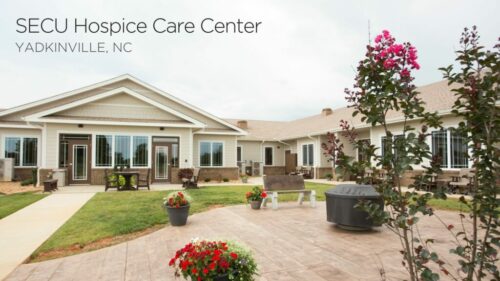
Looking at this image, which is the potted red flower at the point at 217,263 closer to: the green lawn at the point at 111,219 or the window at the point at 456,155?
the green lawn at the point at 111,219

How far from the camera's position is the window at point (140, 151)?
56.4 feet

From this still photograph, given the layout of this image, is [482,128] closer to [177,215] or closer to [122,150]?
[177,215]

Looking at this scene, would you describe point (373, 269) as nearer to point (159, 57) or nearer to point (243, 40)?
point (243, 40)

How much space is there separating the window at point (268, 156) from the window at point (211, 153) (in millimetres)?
8042

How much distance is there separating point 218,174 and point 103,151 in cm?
730

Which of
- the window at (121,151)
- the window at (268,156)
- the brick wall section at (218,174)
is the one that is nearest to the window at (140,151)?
the window at (121,151)

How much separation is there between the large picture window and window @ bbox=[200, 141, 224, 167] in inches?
317

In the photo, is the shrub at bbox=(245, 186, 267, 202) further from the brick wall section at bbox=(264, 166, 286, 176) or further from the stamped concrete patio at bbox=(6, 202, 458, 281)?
the brick wall section at bbox=(264, 166, 286, 176)

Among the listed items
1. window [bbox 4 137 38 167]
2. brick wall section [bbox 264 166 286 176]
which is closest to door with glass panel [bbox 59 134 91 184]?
window [bbox 4 137 38 167]

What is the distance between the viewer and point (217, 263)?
2.74 metres

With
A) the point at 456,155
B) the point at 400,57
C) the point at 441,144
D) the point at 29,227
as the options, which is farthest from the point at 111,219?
the point at 441,144

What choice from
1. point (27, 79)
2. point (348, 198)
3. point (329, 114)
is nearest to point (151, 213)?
point (348, 198)

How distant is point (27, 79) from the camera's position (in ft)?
60.7

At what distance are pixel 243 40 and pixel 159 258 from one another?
1048 cm
